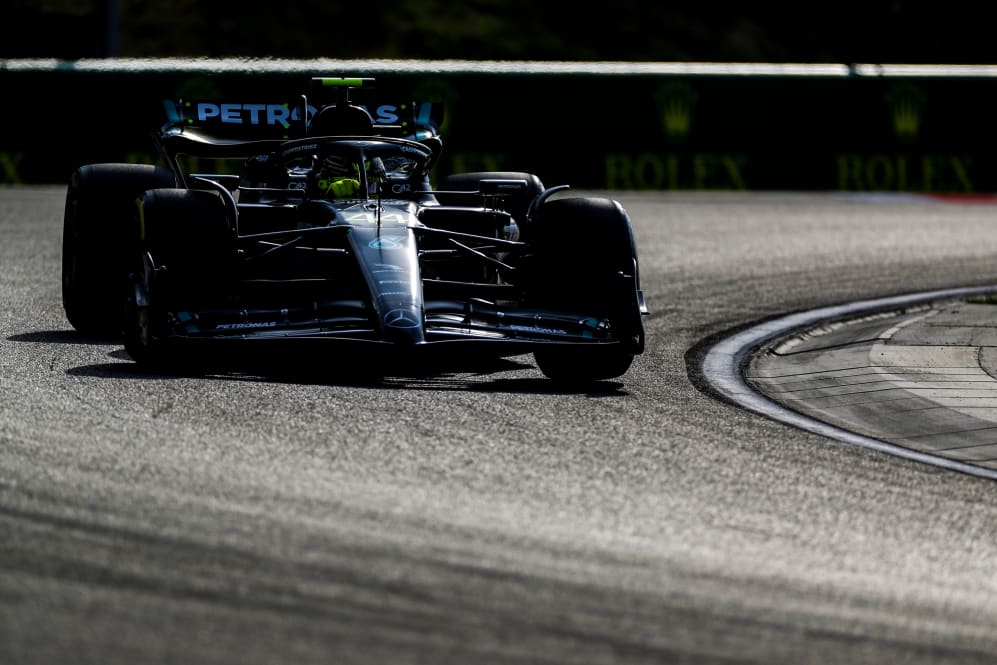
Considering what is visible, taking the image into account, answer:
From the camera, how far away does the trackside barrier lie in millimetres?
20609

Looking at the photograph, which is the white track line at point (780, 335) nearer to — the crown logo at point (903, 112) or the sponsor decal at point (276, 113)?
the sponsor decal at point (276, 113)

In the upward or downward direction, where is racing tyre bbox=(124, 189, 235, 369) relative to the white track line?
upward

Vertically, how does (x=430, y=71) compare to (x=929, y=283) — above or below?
above

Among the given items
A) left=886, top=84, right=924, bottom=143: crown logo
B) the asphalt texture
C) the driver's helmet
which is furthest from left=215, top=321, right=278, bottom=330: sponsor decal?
left=886, top=84, right=924, bottom=143: crown logo

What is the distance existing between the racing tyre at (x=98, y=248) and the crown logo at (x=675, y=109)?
42.6 ft

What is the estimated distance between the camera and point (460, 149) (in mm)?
21266

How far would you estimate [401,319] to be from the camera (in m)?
7.73

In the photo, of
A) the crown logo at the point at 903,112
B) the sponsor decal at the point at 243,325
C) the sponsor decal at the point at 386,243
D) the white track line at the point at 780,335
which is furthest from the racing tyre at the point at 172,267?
the crown logo at the point at 903,112

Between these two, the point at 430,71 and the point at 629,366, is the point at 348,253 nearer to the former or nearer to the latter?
the point at 629,366

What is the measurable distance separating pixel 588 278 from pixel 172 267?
2.00 metres

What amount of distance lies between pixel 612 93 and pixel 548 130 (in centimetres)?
99

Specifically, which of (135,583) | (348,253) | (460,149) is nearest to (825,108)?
(460,149)

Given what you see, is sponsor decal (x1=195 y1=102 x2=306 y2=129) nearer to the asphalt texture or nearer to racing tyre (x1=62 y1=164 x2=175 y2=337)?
racing tyre (x1=62 y1=164 x2=175 y2=337)

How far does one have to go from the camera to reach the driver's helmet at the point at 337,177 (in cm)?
929
